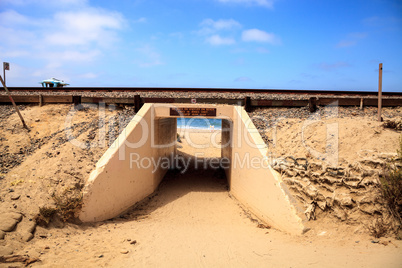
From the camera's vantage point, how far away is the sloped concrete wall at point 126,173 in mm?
6883

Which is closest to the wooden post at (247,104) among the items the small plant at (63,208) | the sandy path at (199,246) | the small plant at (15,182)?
the sandy path at (199,246)

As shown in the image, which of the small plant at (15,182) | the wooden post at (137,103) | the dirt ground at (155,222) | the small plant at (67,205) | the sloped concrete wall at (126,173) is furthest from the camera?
the wooden post at (137,103)

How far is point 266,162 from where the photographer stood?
7.16 meters

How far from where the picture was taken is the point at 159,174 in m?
11.5

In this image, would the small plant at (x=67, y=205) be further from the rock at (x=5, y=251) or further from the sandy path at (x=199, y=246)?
the rock at (x=5, y=251)

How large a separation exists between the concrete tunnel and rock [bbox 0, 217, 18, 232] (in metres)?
1.49

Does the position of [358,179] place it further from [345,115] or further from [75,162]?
[75,162]

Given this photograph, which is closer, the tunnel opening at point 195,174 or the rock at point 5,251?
the rock at point 5,251

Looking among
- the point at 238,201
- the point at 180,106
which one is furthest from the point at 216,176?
the point at 180,106

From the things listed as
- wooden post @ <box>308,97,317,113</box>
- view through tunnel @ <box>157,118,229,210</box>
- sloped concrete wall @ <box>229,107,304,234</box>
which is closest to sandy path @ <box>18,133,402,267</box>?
sloped concrete wall @ <box>229,107,304,234</box>

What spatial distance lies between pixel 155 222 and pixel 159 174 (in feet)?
13.8

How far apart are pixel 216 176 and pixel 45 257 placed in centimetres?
933

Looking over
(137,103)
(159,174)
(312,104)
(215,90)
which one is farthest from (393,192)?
(215,90)

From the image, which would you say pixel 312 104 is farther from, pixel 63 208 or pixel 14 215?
pixel 14 215
